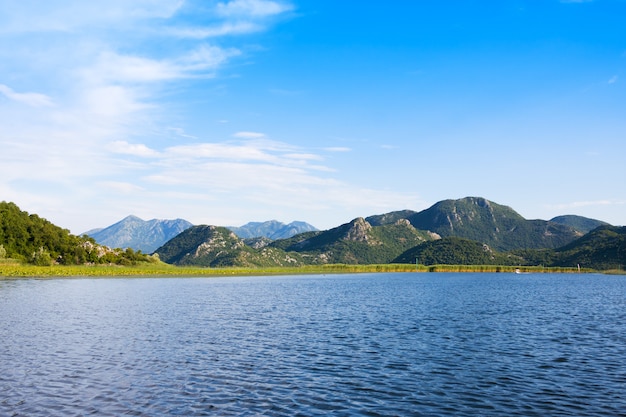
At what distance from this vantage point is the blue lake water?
26297 millimetres

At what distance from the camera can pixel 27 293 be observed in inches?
3671

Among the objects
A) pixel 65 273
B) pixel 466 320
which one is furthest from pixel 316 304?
pixel 65 273

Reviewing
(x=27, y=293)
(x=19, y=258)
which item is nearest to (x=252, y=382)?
(x=27, y=293)

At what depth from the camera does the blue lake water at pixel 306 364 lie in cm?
2630

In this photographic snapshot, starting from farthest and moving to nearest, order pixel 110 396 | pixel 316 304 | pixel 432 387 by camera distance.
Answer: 1. pixel 316 304
2. pixel 432 387
3. pixel 110 396

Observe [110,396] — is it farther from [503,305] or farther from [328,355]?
[503,305]

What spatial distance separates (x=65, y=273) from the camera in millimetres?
170625

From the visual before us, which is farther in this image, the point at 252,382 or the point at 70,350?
the point at 70,350

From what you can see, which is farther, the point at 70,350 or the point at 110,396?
the point at 70,350

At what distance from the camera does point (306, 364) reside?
36.5 metres

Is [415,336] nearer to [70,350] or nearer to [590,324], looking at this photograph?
[590,324]

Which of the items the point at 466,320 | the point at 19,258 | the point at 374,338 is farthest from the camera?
the point at 19,258

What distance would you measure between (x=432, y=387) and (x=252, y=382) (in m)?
11.1

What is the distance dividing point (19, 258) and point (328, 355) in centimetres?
18593
